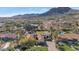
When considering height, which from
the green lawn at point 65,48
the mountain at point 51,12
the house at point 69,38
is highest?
the mountain at point 51,12

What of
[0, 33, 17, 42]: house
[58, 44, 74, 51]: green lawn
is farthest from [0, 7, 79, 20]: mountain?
[58, 44, 74, 51]: green lawn

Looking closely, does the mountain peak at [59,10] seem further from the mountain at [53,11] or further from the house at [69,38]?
the house at [69,38]

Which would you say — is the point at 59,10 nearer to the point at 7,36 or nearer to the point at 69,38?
the point at 69,38

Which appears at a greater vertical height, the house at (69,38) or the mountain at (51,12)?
the mountain at (51,12)

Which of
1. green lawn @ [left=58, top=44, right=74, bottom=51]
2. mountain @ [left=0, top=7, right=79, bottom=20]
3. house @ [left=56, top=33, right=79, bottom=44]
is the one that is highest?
mountain @ [left=0, top=7, right=79, bottom=20]

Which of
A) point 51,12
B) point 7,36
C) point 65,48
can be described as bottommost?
point 65,48

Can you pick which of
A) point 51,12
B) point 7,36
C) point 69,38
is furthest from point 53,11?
point 7,36

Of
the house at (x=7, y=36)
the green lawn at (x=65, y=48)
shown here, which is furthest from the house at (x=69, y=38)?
the house at (x=7, y=36)

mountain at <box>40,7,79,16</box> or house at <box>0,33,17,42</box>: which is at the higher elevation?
mountain at <box>40,7,79,16</box>

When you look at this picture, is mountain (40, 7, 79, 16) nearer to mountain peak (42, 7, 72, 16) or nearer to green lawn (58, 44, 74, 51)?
mountain peak (42, 7, 72, 16)

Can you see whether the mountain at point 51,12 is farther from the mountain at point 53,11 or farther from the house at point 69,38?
the house at point 69,38
